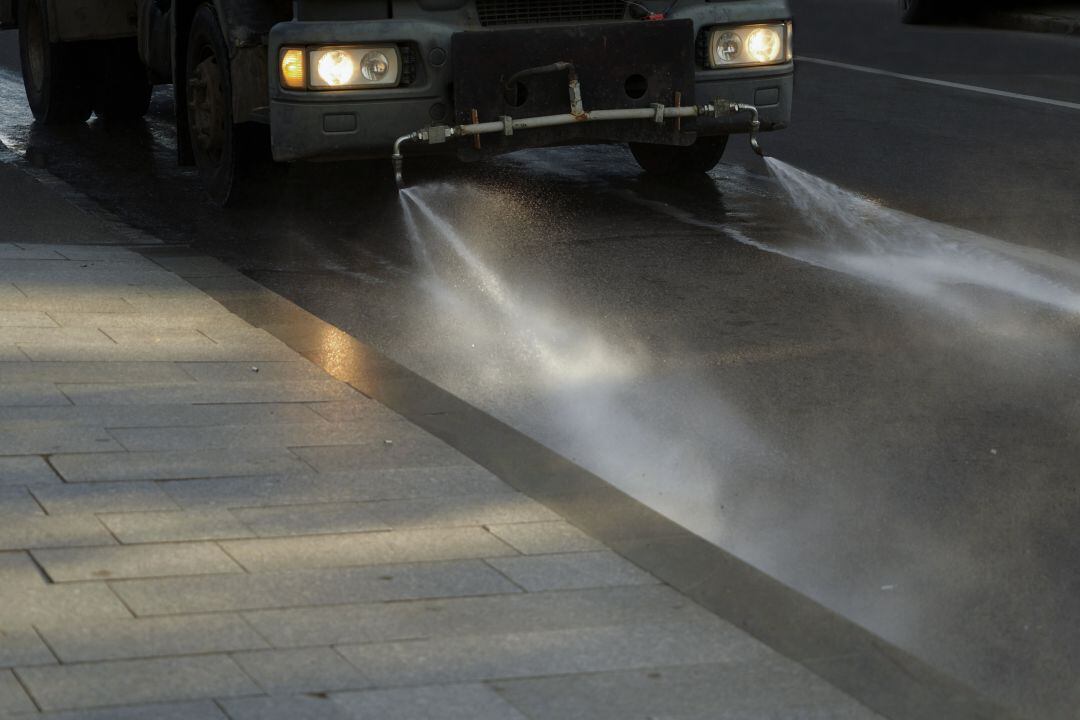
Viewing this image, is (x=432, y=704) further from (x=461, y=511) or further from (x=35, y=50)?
(x=35, y=50)

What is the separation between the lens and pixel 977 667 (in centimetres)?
409

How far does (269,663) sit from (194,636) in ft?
0.73

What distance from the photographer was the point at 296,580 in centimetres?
426

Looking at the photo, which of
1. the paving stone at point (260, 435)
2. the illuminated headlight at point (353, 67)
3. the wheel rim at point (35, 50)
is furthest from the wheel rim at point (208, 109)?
the paving stone at point (260, 435)

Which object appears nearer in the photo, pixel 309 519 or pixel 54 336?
pixel 309 519

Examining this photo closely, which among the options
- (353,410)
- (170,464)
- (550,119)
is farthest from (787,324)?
(170,464)

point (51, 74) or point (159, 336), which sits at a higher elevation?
point (51, 74)

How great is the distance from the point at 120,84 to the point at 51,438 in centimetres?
820

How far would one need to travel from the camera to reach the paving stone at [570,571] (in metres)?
4.30

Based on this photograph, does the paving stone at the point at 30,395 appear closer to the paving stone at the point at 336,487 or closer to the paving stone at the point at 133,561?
the paving stone at the point at 336,487

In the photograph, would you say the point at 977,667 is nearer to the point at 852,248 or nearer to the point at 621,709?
the point at 621,709

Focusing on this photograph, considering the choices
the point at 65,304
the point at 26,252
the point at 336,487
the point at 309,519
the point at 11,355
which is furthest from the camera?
the point at 26,252

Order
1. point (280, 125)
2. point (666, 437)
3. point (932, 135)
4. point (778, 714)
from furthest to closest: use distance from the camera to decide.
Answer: point (932, 135) → point (280, 125) → point (666, 437) → point (778, 714)

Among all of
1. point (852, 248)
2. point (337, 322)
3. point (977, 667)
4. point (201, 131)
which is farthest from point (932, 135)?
point (977, 667)
